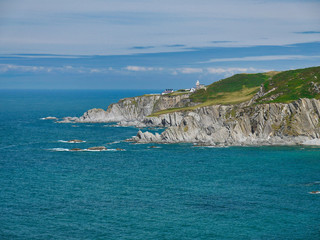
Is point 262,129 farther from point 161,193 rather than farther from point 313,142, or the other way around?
point 161,193

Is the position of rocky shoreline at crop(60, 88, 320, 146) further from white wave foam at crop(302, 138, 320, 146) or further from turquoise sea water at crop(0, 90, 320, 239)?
turquoise sea water at crop(0, 90, 320, 239)

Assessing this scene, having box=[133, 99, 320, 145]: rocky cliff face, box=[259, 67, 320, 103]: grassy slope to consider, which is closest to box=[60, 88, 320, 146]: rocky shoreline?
box=[133, 99, 320, 145]: rocky cliff face

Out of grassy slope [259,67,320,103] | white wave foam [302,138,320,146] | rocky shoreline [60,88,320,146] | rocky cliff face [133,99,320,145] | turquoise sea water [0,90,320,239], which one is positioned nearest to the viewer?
turquoise sea water [0,90,320,239]

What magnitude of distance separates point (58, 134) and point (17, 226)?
117 metres

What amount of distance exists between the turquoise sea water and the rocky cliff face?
32.0 ft

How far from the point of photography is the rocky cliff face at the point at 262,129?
15612 cm

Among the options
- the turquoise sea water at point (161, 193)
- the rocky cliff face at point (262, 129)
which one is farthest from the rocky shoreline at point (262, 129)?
the turquoise sea water at point (161, 193)

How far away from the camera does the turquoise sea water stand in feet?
248

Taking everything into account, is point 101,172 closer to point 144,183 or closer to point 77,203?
point 144,183

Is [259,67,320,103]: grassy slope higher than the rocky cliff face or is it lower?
higher

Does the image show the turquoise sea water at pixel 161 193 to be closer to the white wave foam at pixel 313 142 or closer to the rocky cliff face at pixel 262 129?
the white wave foam at pixel 313 142

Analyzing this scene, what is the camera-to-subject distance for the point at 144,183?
347 ft

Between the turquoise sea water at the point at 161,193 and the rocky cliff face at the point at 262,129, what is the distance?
32.0 feet

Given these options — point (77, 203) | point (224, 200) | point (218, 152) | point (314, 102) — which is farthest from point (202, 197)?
point (314, 102)
